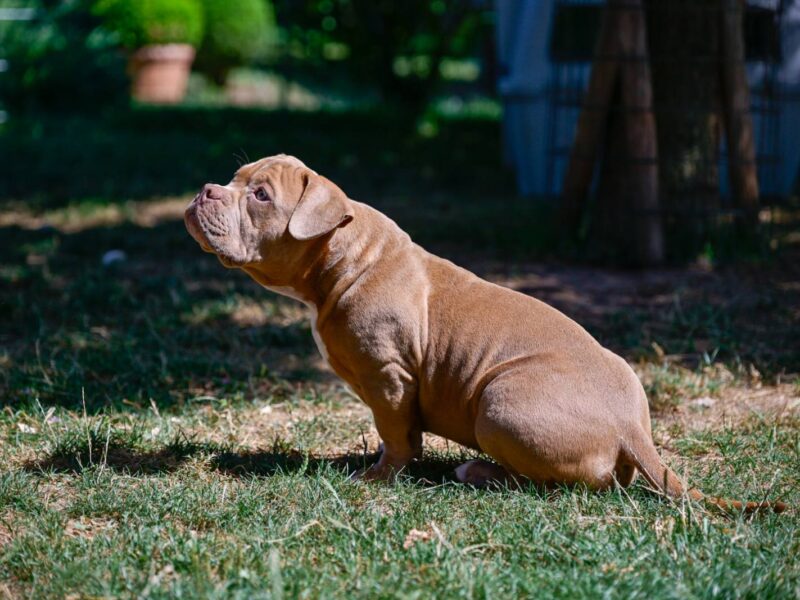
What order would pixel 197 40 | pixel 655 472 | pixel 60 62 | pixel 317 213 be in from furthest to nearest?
pixel 197 40 < pixel 60 62 < pixel 317 213 < pixel 655 472

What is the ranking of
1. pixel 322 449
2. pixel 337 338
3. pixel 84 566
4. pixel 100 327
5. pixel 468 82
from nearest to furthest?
pixel 84 566, pixel 337 338, pixel 322 449, pixel 100 327, pixel 468 82

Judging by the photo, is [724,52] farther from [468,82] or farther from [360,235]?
[468,82]

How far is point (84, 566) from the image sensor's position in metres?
3.14

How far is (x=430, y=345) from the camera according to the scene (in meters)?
3.97

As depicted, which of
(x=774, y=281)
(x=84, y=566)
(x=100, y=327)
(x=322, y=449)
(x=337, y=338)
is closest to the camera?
(x=84, y=566)

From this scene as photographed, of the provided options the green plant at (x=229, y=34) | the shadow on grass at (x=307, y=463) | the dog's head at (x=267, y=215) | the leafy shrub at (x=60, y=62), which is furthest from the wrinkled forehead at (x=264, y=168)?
the green plant at (x=229, y=34)

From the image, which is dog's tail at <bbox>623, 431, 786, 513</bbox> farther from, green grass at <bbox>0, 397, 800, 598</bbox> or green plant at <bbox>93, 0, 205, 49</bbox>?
green plant at <bbox>93, 0, 205, 49</bbox>

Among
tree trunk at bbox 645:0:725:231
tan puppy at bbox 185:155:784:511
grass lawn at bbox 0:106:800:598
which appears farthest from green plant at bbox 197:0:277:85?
tan puppy at bbox 185:155:784:511

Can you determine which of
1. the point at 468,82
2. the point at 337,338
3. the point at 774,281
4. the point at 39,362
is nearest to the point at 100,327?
the point at 39,362

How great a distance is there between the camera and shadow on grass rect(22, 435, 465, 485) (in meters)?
4.10

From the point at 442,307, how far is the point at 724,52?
4.53 m

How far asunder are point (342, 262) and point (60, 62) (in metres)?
13.5

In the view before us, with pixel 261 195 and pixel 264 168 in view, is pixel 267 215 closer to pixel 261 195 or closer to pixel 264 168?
pixel 261 195

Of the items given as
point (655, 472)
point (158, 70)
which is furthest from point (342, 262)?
A: point (158, 70)
